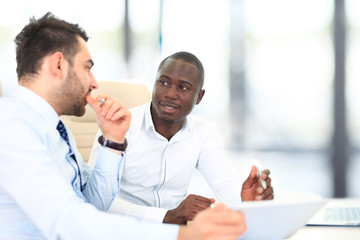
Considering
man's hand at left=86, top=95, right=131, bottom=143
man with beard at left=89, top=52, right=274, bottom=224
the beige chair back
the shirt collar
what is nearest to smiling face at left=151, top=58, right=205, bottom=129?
man with beard at left=89, top=52, right=274, bottom=224

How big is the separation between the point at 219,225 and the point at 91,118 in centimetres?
140

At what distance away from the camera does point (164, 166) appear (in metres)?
1.61

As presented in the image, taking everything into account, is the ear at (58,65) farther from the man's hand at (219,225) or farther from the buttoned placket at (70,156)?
the man's hand at (219,225)

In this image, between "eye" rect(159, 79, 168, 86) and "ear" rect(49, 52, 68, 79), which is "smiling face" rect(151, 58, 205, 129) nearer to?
"eye" rect(159, 79, 168, 86)

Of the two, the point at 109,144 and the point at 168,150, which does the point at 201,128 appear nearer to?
the point at 168,150

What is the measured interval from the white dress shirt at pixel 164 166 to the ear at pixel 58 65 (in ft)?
1.78

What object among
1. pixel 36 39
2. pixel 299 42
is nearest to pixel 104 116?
pixel 36 39

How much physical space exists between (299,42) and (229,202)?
4.08m

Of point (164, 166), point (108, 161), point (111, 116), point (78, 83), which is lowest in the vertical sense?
point (164, 166)

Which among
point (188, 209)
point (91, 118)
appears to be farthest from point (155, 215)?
point (91, 118)

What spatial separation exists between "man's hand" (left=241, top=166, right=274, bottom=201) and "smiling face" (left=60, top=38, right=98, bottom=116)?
0.60 metres

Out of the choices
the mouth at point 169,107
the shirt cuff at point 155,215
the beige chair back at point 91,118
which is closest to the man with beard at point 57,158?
the shirt cuff at point 155,215

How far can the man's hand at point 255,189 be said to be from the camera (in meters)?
1.20

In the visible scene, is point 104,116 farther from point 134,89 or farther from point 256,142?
point 256,142
